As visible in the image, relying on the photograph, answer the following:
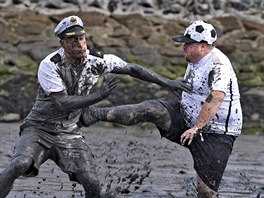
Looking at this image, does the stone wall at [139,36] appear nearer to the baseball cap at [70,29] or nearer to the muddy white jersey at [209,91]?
the muddy white jersey at [209,91]

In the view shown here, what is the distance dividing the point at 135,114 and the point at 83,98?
101cm

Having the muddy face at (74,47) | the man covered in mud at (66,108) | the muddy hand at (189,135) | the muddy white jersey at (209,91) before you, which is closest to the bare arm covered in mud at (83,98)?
the man covered in mud at (66,108)

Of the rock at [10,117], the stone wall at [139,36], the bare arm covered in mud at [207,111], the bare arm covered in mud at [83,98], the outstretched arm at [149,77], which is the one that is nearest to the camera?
the bare arm covered in mud at [83,98]

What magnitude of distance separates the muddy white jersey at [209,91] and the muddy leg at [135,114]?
332 mm

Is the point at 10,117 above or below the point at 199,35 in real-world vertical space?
below


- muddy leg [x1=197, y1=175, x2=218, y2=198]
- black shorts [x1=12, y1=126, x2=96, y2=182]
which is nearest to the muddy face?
black shorts [x1=12, y1=126, x2=96, y2=182]

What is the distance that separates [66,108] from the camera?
11.6 meters

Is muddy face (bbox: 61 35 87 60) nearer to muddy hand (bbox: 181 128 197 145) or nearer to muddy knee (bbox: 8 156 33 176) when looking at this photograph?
muddy knee (bbox: 8 156 33 176)

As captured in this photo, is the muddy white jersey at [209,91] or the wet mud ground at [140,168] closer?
the muddy white jersey at [209,91]

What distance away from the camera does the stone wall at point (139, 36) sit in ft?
69.6

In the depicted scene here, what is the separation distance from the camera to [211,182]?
12.2 meters

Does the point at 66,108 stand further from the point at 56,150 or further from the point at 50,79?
the point at 56,150

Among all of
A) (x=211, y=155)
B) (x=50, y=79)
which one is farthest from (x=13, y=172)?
(x=211, y=155)

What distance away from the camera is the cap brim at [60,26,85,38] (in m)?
11.5
